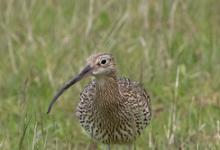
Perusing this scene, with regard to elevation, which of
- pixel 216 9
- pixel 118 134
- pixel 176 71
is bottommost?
pixel 118 134

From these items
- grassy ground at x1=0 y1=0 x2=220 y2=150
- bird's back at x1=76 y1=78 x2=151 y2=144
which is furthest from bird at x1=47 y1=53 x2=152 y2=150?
grassy ground at x1=0 y1=0 x2=220 y2=150

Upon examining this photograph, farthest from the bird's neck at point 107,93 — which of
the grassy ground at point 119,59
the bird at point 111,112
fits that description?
the grassy ground at point 119,59

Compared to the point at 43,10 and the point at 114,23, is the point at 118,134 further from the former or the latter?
the point at 43,10

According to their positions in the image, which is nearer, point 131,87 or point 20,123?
point 131,87

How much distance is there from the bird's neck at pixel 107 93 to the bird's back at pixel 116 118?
0.11ft

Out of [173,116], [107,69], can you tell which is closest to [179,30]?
[173,116]

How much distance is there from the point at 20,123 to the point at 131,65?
1.35 meters

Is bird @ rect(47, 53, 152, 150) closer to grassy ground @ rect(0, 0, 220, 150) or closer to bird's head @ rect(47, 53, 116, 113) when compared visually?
bird's head @ rect(47, 53, 116, 113)

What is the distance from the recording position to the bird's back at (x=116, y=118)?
23.6 ft

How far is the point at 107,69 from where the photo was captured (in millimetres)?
6926

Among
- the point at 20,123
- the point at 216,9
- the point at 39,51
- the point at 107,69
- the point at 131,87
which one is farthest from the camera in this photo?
the point at 216,9

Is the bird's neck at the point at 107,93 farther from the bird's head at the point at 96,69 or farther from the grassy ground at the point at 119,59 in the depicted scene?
the grassy ground at the point at 119,59

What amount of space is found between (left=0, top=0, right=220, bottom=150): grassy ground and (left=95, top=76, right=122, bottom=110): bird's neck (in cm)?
46

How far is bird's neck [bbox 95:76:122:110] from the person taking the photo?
7113 millimetres
